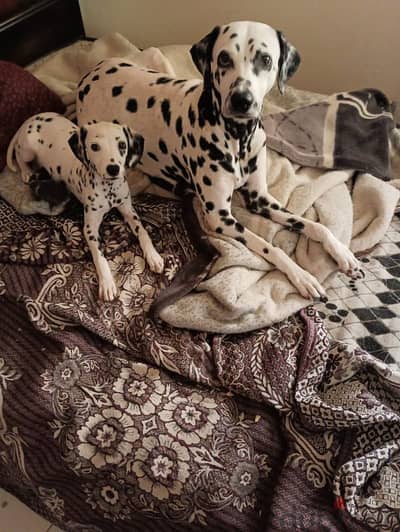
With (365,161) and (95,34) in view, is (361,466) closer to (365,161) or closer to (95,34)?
(365,161)

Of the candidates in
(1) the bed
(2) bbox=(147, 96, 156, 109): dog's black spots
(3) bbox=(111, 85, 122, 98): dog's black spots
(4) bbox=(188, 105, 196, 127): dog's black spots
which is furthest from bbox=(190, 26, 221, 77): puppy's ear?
(1) the bed

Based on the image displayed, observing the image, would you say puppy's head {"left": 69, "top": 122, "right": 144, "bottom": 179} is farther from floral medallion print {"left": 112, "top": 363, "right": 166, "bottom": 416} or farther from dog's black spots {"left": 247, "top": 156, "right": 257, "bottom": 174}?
floral medallion print {"left": 112, "top": 363, "right": 166, "bottom": 416}

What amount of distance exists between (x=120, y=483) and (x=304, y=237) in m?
0.87

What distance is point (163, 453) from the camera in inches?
49.6

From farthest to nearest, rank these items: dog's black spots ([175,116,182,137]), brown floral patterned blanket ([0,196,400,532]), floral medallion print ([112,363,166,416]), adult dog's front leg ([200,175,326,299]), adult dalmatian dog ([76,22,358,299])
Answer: dog's black spots ([175,116,182,137]), adult dog's front leg ([200,175,326,299]), adult dalmatian dog ([76,22,358,299]), floral medallion print ([112,363,166,416]), brown floral patterned blanket ([0,196,400,532])

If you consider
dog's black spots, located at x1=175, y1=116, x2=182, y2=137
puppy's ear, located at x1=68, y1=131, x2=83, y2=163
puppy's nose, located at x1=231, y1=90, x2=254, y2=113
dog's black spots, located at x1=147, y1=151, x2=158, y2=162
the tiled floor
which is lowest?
the tiled floor

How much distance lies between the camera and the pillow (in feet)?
6.05

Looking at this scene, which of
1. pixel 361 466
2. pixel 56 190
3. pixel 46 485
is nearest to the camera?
pixel 361 466

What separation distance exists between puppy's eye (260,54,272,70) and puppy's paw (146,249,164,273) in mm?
597

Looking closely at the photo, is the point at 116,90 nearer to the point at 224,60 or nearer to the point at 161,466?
the point at 224,60

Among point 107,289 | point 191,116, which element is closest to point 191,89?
point 191,116

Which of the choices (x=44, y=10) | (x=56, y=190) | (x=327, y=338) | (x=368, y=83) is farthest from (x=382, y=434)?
(x=44, y=10)

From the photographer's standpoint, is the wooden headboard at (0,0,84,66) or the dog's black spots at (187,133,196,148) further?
the wooden headboard at (0,0,84,66)

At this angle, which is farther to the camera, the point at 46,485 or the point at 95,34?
the point at 95,34
